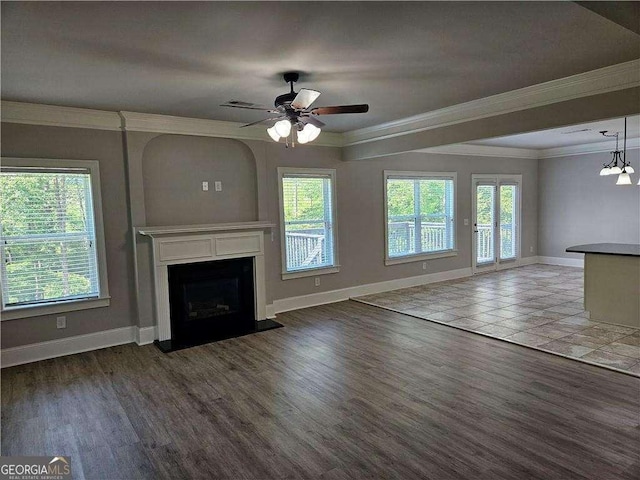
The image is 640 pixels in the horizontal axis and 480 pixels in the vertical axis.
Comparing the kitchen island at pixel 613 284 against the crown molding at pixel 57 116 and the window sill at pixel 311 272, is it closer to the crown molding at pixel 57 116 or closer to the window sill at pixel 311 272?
the window sill at pixel 311 272

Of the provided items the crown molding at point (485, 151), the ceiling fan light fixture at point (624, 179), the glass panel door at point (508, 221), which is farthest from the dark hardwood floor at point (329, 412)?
the glass panel door at point (508, 221)

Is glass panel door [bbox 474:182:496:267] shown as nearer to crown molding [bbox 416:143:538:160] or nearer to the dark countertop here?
crown molding [bbox 416:143:538:160]

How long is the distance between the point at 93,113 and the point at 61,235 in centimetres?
133

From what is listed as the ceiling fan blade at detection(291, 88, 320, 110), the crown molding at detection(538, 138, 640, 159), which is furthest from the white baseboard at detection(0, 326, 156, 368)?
the crown molding at detection(538, 138, 640, 159)

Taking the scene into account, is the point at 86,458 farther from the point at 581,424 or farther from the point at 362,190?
the point at 362,190

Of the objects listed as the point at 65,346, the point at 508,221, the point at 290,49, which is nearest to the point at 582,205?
the point at 508,221

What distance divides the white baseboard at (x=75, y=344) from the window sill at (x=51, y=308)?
0.31m

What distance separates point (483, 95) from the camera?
4.16m

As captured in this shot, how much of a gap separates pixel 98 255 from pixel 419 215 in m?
5.18

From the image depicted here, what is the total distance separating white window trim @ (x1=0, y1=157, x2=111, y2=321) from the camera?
13.6 feet

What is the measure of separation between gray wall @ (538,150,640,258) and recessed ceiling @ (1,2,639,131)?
5833 mm

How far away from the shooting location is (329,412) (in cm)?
309

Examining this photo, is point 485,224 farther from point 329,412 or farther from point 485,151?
point 329,412

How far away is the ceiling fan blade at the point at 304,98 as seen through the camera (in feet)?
9.54
